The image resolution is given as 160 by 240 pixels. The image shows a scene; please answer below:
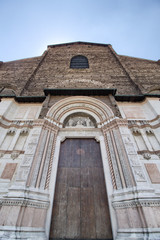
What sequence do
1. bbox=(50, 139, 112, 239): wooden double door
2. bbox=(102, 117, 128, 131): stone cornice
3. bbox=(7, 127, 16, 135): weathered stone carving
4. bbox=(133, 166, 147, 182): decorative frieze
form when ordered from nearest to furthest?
bbox=(50, 139, 112, 239): wooden double door → bbox=(133, 166, 147, 182): decorative frieze → bbox=(102, 117, 128, 131): stone cornice → bbox=(7, 127, 16, 135): weathered stone carving

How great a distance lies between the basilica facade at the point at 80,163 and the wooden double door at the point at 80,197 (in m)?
0.02

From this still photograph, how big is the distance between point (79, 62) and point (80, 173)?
9.24m

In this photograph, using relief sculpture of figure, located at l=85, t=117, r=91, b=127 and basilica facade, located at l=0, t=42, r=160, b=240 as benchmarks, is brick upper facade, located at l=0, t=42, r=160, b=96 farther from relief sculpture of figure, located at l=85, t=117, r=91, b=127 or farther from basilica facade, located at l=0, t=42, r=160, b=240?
relief sculpture of figure, located at l=85, t=117, r=91, b=127

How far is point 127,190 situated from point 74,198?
1.42 metres

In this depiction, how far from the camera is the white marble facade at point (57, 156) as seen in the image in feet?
8.02

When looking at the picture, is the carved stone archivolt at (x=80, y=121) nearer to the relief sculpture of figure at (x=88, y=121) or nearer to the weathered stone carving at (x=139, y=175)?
the relief sculpture of figure at (x=88, y=121)

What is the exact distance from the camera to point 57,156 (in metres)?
3.87

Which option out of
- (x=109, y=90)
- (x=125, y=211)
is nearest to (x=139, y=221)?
(x=125, y=211)

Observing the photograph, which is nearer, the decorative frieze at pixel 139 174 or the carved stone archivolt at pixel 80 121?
the decorative frieze at pixel 139 174

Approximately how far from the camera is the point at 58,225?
9.12ft

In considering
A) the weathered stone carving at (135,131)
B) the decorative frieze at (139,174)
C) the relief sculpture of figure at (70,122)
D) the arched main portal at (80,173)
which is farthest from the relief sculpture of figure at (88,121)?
the decorative frieze at (139,174)

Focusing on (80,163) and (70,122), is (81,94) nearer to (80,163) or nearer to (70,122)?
(70,122)

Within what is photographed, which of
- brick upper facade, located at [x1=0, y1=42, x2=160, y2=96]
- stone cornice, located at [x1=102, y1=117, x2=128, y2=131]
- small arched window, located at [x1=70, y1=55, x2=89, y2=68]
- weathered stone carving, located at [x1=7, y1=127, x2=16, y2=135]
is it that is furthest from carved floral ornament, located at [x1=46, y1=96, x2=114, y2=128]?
small arched window, located at [x1=70, y1=55, x2=89, y2=68]

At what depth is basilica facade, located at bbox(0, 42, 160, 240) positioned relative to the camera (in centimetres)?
254
